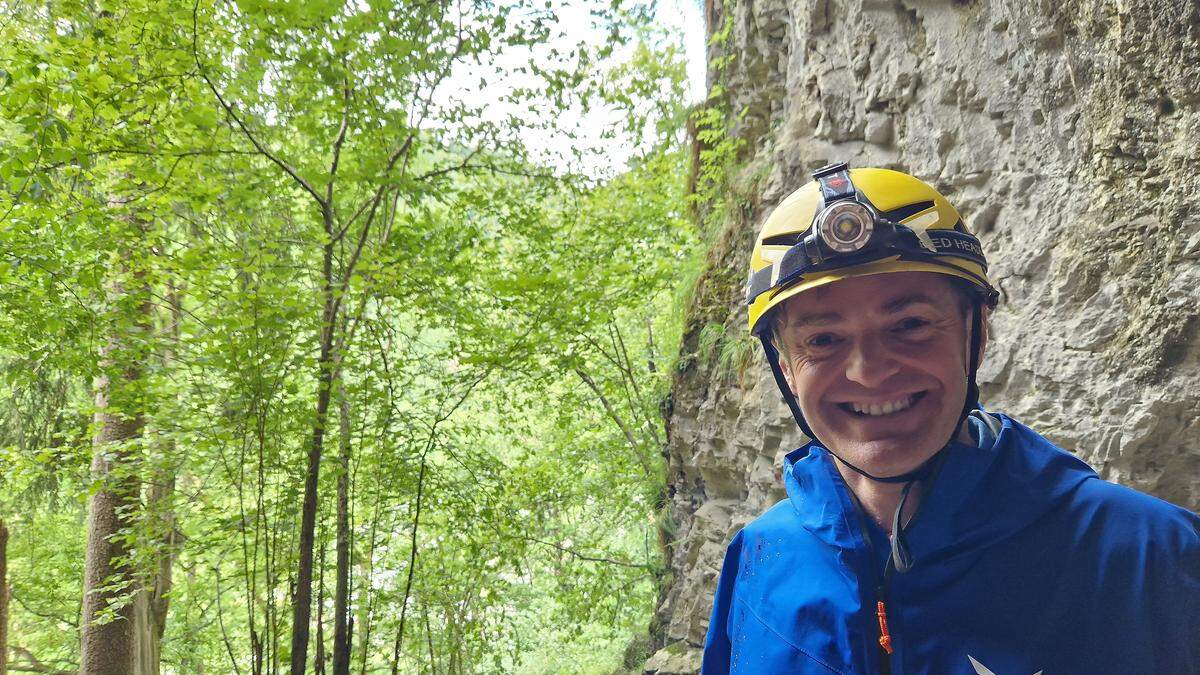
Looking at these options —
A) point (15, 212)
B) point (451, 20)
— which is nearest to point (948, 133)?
point (451, 20)

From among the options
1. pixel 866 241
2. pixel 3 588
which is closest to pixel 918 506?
pixel 866 241

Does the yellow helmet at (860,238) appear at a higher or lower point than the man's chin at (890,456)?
higher

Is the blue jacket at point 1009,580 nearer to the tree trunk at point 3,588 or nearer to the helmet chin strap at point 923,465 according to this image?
the helmet chin strap at point 923,465

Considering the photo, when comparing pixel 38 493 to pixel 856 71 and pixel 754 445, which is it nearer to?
pixel 754 445

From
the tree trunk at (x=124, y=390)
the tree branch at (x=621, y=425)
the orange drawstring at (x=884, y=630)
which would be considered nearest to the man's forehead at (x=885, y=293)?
the orange drawstring at (x=884, y=630)

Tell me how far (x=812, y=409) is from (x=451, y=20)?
473cm

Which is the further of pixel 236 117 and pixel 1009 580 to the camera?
pixel 236 117

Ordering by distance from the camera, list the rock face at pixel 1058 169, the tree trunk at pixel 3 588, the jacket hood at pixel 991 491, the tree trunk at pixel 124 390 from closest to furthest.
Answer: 1. the jacket hood at pixel 991 491
2. the rock face at pixel 1058 169
3. the tree trunk at pixel 124 390
4. the tree trunk at pixel 3 588

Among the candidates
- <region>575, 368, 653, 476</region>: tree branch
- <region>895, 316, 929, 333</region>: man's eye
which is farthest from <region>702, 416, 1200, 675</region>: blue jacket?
<region>575, 368, 653, 476</region>: tree branch

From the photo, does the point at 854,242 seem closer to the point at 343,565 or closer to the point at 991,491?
the point at 991,491

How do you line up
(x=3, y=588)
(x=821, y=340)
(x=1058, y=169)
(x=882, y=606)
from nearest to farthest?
1. (x=882, y=606)
2. (x=821, y=340)
3. (x=1058, y=169)
4. (x=3, y=588)

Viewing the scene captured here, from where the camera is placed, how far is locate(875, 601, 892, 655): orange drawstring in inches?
49.6

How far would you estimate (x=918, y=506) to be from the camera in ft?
4.50

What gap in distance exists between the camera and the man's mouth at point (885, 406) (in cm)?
136
